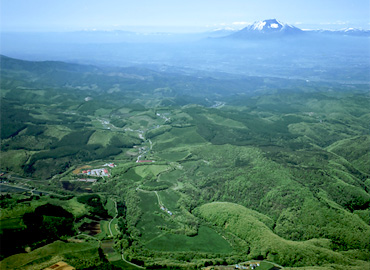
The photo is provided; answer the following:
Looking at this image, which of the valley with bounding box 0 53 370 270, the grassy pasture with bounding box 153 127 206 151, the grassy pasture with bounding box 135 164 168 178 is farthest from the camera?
the grassy pasture with bounding box 153 127 206 151

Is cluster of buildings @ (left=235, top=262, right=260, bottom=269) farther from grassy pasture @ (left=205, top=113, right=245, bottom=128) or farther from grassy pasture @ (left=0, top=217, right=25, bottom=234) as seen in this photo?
grassy pasture @ (left=205, top=113, right=245, bottom=128)

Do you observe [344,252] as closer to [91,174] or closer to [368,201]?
[368,201]

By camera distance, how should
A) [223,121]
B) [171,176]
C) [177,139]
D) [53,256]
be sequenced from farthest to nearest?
[223,121], [177,139], [171,176], [53,256]

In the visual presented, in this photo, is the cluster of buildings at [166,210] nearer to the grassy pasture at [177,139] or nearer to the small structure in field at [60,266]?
the small structure in field at [60,266]

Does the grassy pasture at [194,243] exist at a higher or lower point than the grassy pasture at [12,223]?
lower

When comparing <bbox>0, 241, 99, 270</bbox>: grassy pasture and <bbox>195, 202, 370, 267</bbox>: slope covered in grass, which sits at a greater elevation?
<bbox>0, 241, 99, 270</bbox>: grassy pasture

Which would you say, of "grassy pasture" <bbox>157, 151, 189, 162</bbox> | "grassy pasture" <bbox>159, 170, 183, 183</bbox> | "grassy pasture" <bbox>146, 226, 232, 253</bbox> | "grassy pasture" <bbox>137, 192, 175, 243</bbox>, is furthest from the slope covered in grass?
"grassy pasture" <bbox>157, 151, 189, 162</bbox>

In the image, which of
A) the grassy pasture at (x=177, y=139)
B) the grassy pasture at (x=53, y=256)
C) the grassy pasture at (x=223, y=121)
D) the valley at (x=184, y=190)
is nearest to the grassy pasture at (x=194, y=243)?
the valley at (x=184, y=190)

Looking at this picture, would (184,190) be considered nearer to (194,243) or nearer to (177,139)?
(194,243)

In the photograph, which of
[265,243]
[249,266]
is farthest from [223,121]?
[249,266]

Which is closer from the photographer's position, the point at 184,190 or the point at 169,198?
the point at 169,198

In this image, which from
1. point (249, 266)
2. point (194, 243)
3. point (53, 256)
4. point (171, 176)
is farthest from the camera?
point (171, 176)

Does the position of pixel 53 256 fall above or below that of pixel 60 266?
below
